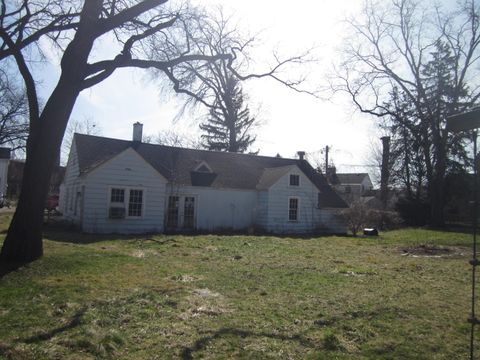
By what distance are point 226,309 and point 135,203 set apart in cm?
1505

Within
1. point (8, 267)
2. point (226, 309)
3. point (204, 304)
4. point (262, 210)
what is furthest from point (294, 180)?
point (226, 309)

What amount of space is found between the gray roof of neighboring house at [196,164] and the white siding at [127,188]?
56cm

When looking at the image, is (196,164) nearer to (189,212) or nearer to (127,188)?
(189,212)

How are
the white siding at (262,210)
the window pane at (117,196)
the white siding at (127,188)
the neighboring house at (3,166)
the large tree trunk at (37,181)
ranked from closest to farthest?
the large tree trunk at (37,181)
the white siding at (127,188)
the window pane at (117,196)
the white siding at (262,210)
the neighboring house at (3,166)

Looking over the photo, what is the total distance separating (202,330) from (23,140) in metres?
50.3

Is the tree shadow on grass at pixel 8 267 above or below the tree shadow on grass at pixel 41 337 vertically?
above

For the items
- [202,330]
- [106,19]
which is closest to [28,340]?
[202,330]

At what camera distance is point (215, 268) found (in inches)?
427

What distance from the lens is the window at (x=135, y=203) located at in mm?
20875

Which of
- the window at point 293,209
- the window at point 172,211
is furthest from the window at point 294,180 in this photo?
the window at point 172,211

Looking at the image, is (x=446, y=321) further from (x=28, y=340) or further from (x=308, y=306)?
(x=28, y=340)

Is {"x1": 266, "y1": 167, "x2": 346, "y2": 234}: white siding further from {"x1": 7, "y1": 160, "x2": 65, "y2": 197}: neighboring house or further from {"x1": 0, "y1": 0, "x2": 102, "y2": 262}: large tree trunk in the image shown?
{"x1": 7, "y1": 160, "x2": 65, "y2": 197}: neighboring house

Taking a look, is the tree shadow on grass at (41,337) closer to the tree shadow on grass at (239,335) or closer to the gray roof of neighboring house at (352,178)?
the tree shadow on grass at (239,335)

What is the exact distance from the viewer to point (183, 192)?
76.3 ft
